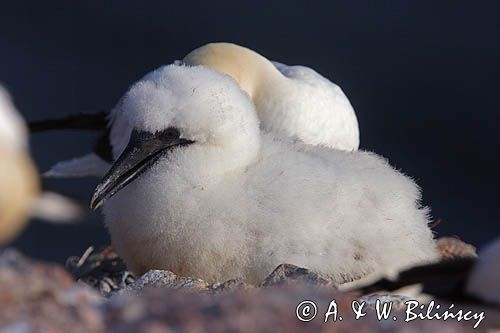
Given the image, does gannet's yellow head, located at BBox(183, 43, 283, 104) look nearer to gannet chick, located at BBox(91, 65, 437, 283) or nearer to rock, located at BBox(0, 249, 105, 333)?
gannet chick, located at BBox(91, 65, 437, 283)

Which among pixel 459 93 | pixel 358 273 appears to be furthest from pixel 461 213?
pixel 358 273

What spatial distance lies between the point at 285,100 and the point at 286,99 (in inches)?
0.5

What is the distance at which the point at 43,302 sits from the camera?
2.94 meters

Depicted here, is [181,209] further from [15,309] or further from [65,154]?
[65,154]

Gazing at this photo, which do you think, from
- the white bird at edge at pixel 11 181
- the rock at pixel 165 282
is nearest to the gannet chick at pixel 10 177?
the white bird at edge at pixel 11 181

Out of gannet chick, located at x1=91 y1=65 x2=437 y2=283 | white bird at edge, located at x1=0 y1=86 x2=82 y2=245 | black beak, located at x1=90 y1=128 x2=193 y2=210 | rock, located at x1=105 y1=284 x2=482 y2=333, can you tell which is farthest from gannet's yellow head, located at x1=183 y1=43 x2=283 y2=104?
rock, located at x1=105 y1=284 x2=482 y2=333

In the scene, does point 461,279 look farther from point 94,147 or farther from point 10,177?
point 94,147

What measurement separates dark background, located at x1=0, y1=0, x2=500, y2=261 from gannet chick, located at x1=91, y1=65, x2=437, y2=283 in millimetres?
5585

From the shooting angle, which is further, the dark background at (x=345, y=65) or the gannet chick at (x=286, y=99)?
the dark background at (x=345, y=65)

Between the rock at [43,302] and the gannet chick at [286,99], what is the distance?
397 centimetres

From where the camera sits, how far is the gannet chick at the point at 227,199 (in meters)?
4.83

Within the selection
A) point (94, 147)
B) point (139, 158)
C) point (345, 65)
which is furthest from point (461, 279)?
point (345, 65)

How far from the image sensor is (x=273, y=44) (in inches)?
484

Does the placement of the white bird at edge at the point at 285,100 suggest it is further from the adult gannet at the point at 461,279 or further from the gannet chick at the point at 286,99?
the adult gannet at the point at 461,279
